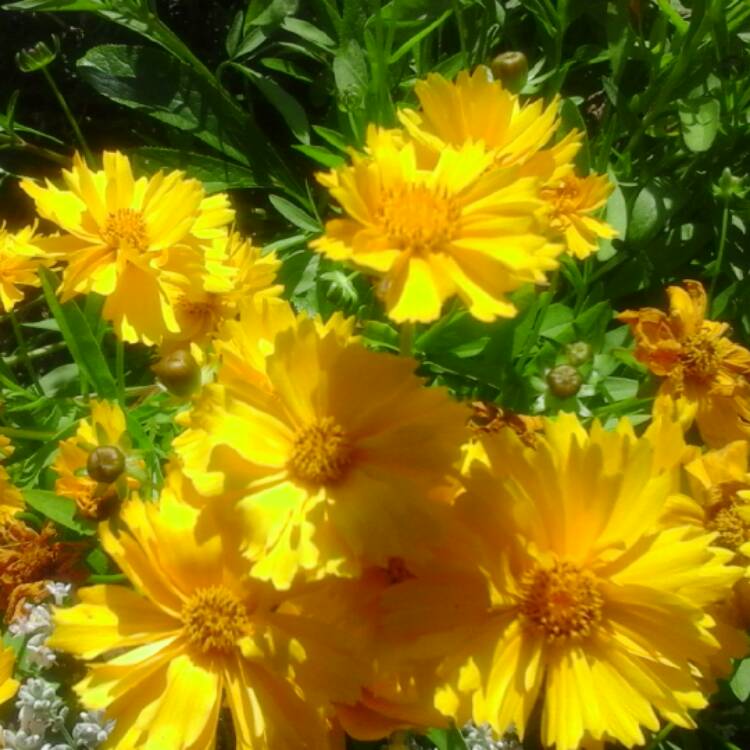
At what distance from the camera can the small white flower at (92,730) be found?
3.40 ft

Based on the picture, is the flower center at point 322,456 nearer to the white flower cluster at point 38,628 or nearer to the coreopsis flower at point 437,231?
the coreopsis flower at point 437,231

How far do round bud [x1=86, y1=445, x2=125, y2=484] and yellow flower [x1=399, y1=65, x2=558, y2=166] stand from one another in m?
0.35

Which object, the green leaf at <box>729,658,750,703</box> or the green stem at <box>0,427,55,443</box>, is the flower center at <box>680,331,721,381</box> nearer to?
the green leaf at <box>729,658,750,703</box>

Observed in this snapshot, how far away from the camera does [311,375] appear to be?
0.65m

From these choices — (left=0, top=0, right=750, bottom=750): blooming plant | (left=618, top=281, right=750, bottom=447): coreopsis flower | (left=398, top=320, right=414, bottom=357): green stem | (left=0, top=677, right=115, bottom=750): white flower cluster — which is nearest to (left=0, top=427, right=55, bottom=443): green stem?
(left=0, top=0, right=750, bottom=750): blooming plant

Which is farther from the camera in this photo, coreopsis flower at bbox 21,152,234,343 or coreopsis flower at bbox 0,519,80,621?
coreopsis flower at bbox 0,519,80,621

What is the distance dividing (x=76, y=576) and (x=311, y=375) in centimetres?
55

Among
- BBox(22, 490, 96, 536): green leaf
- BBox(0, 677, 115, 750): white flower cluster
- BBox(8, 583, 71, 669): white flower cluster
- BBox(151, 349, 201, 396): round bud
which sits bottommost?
BBox(0, 677, 115, 750): white flower cluster

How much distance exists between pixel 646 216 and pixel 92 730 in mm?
870

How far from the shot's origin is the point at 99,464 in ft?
2.61

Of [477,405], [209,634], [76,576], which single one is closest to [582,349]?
[477,405]

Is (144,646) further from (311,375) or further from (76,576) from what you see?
(76,576)

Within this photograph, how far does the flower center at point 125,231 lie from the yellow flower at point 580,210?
0.40m

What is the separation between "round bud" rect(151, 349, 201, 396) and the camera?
31.6 inches
